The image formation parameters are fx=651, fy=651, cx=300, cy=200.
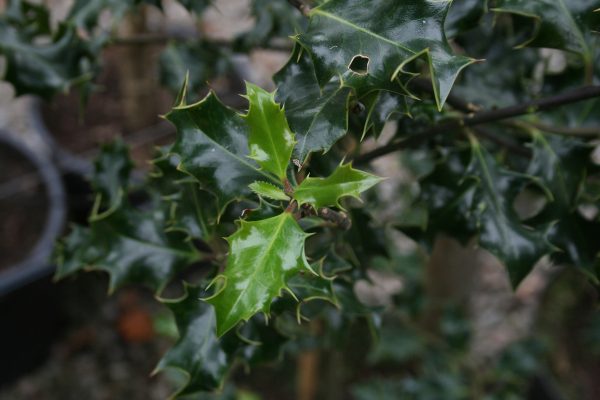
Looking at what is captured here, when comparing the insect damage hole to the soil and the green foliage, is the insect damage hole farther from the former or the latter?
the soil

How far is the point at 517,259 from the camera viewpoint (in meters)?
0.75

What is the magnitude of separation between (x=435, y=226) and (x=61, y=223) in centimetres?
159

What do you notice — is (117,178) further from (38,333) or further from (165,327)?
(38,333)

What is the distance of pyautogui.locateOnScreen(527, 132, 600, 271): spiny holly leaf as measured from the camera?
2.55 ft

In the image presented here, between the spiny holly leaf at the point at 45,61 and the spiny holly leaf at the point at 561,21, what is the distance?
64 centimetres

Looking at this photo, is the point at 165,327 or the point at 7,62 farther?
the point at 165,327

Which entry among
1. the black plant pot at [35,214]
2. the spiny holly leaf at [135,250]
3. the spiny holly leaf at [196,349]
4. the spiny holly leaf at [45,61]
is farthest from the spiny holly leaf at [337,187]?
the black plant pot at [35,214]

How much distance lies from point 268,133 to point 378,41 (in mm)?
129

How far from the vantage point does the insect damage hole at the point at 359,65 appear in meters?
0.59

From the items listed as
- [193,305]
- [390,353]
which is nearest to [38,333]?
[390,353]

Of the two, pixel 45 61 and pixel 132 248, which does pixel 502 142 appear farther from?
pixel 45 61

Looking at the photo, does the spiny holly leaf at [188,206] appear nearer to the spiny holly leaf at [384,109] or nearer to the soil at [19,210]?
the spiny holly leaf at [384,109]

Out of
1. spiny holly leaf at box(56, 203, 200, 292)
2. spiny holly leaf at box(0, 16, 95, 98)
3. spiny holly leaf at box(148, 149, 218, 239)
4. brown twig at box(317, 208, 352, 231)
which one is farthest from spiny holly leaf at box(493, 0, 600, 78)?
spiny holly leaf at box(0, 16, 95, 98)

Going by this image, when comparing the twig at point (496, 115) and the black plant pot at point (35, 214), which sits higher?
the twig at point (496, 115)
